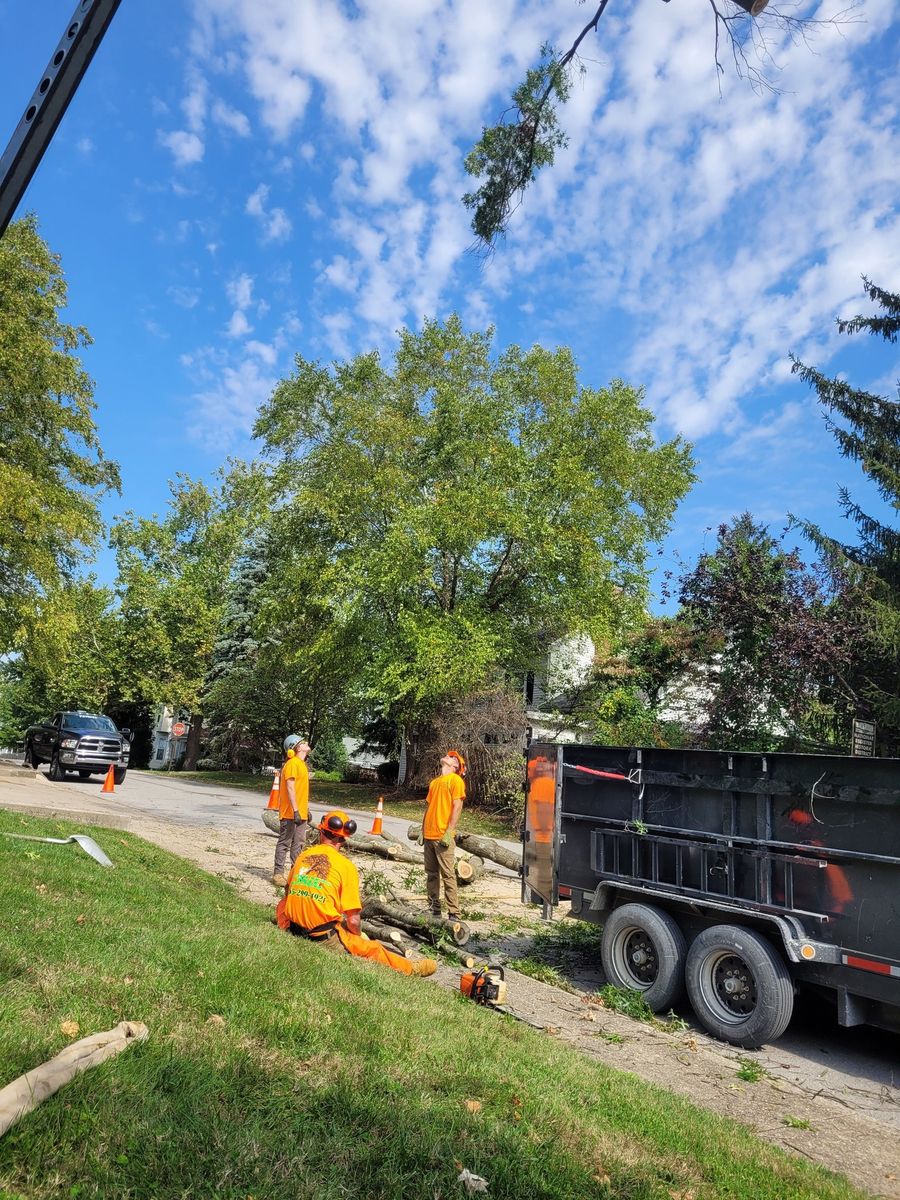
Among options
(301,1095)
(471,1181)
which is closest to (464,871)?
(301,1095)

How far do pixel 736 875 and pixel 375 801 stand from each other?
23255 mm

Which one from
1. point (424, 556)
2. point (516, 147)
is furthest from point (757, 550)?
Answer: point (516, 147)

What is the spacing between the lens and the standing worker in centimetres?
1065

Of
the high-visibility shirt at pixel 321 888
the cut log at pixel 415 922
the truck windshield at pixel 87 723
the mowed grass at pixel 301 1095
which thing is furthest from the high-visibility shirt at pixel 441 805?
the truck windshield at pixel 87 723

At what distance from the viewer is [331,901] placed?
22.4 feet

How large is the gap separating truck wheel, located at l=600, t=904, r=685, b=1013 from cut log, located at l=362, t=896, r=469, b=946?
1.73 meters

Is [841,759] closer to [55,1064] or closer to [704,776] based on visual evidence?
[704,776]

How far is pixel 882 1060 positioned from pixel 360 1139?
4.96 m

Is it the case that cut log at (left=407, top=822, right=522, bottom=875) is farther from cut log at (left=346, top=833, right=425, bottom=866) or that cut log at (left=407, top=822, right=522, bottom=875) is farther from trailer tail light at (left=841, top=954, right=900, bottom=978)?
trailer tail light at (left=841, top=954, right=900, bottom=978)

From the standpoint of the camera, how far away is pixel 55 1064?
10.3 feet

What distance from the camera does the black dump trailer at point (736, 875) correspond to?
5941 millimetres

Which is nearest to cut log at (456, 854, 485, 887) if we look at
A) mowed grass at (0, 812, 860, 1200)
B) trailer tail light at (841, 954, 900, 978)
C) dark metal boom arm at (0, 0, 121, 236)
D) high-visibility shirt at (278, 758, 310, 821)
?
high-visibility shirt at (278, 758, 310, 821)

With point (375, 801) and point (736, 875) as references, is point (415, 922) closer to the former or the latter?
point (736, 875)

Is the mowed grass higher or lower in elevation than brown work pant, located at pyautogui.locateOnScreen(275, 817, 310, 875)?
lower
